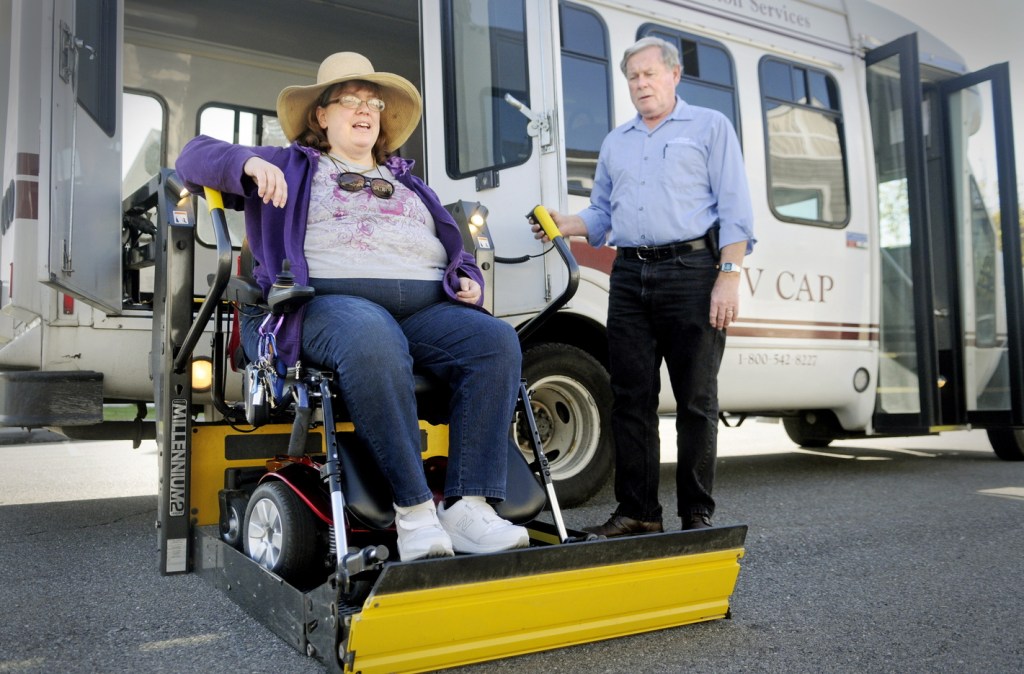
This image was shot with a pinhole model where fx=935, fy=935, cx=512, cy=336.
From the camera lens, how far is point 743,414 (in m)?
6.17

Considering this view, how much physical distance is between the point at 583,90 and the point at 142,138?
8.73 feet

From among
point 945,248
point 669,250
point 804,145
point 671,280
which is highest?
point 804,145

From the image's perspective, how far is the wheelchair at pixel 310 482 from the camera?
8.19 ft

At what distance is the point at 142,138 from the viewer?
18.2 feet

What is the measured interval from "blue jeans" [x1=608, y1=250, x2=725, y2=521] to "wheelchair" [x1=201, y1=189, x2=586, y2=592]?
0.66 m

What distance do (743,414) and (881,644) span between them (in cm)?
362

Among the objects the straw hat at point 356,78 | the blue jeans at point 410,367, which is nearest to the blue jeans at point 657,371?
the blue jeans at point 410,367

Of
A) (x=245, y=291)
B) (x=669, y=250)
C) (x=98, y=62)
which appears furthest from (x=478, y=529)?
(x=98, y=62)

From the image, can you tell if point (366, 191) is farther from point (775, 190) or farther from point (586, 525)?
point (775, 190)

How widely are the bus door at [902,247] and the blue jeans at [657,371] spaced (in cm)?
317

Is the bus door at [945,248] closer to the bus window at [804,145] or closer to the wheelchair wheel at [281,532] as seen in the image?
the bus window at [804,145]

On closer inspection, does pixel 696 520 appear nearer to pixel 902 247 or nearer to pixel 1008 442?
pixel 902 247

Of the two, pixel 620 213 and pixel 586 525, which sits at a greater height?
pixel 620 213

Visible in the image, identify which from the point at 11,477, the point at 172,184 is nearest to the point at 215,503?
the point at 172,184
